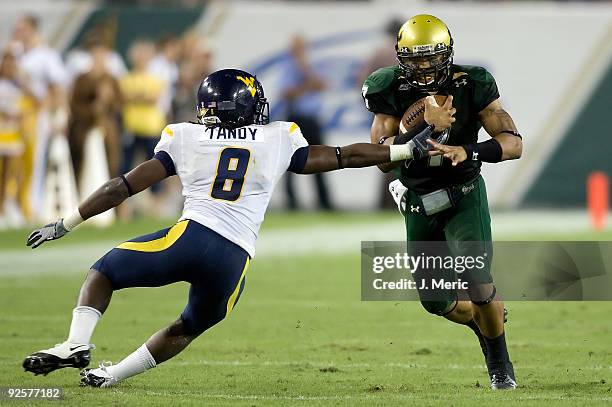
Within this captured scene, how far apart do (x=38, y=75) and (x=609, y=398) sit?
35.1 ft

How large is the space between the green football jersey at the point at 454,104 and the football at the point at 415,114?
0.13 ft

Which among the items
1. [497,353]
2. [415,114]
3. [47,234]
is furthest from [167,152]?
[497,353]

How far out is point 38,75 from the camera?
49.0 ft

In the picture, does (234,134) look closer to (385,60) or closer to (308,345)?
(308,345)

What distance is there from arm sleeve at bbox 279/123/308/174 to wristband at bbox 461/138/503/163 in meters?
0.75

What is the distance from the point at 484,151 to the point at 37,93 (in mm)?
9956

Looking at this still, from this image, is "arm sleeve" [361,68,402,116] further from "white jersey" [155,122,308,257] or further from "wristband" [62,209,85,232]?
"wristband" [62,209,85,232]

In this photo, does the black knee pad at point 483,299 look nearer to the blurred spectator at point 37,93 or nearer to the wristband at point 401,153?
the wristband at point 401,153

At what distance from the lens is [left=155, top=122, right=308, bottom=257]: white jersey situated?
5.48m

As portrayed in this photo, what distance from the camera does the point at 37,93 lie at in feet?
48.7

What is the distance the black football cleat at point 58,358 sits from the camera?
16.8 feet

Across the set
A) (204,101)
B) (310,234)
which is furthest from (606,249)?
(204,101)

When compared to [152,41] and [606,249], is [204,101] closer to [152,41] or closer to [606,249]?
[606,249]

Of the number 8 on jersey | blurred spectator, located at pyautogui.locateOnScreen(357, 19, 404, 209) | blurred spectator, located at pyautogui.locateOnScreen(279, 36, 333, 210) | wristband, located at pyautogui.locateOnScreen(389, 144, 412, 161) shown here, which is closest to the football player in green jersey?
wristband, located at pyautogui.locateOnScreen(389, 144, 412, 161)
